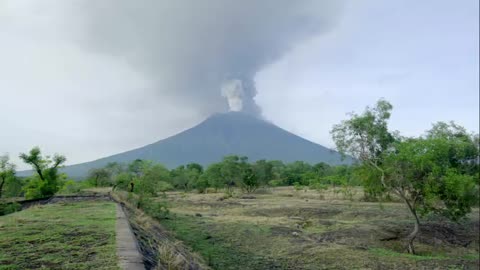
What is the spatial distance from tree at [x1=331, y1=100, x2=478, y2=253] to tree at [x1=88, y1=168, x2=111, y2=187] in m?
45.6

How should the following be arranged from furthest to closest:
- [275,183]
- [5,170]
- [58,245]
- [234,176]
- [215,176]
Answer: [275,183]
[215,176]
[234,176]
[5,170]
[58,245]

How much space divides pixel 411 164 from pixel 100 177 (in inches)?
1996

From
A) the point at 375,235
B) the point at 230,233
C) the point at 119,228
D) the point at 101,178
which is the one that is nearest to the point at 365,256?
the point at 375,235

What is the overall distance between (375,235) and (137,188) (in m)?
13.1

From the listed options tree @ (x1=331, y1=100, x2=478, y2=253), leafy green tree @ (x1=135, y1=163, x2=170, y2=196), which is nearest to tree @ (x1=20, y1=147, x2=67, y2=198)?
leafy green tree @ (x1=135, y1=163, x2=170, y2=196)

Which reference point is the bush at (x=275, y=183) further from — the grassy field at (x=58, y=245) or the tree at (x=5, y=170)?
the grassy field at (x=58, y=245)

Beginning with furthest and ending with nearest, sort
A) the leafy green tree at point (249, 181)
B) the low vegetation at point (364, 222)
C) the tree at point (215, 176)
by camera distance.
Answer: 1. the tree at point (215, 176)
2. the leafy green tree at point (249, 181)
3. the low vegetation at point (364, 222)

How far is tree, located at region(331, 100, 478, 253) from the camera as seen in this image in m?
14.4

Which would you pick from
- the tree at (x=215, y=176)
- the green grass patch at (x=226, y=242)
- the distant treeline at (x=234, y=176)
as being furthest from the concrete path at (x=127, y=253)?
the tree at (x=215, y=176)

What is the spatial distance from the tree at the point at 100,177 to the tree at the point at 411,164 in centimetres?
4561

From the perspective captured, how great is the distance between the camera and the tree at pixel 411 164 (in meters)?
14.4

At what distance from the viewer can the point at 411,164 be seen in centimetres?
1491

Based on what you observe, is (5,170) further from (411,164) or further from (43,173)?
(411,164)

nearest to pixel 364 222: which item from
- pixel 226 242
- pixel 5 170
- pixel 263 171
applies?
pixel 226 242
